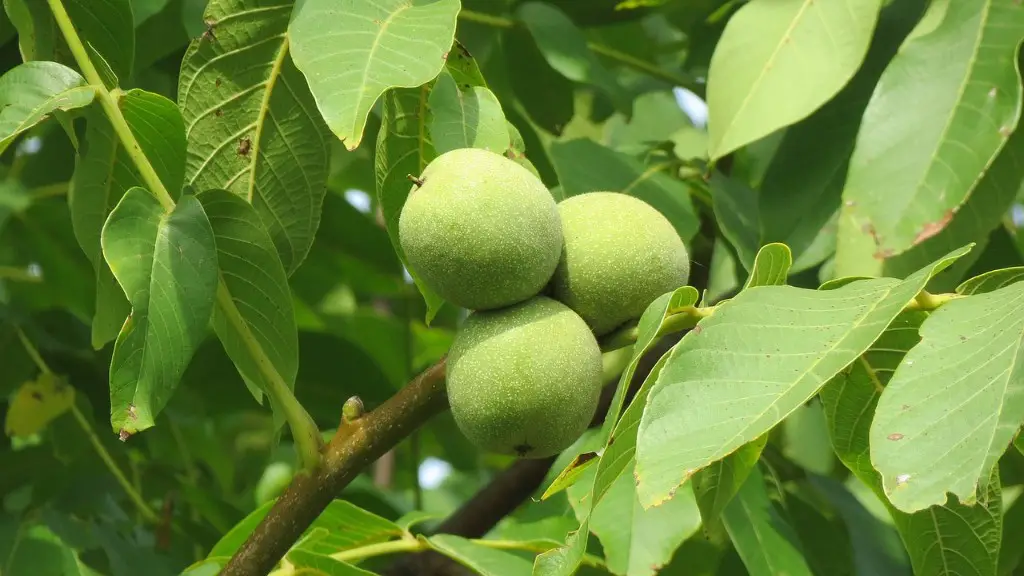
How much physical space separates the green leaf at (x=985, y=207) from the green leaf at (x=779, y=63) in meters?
0.35

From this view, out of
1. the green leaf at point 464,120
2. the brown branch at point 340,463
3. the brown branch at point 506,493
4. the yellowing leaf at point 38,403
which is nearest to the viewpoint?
the brown branch at point 340,463

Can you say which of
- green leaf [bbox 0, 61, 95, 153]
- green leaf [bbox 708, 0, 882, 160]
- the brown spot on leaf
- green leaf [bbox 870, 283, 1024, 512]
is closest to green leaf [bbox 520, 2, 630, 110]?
green leaf [bbox 708, 0, 882, 160]

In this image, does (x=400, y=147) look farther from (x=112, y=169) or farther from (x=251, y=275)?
(x=112, y=169)

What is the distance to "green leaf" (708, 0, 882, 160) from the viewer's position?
155 centimetres

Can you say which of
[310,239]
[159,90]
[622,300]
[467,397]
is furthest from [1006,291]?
[159,90]

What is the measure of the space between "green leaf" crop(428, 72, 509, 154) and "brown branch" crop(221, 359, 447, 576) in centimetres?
28

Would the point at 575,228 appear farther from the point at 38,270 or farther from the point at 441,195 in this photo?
the point at 38,270

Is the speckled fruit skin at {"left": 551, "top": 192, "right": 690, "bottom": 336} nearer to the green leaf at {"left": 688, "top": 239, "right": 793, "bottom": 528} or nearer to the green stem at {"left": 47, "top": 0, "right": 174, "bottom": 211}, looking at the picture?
the green leaf at {"left": 688, "top": 239, "right": 793, "bottom": 528}

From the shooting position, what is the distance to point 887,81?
5.23ft

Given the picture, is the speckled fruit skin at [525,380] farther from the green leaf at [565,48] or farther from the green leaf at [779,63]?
the green leaf at [565,48]

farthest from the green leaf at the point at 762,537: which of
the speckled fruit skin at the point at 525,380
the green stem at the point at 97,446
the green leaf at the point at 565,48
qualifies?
the green stem at the point at 97,446

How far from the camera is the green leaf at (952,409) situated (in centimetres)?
92

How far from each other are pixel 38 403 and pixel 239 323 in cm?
86

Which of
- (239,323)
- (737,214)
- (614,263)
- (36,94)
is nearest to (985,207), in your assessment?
(737,214)
